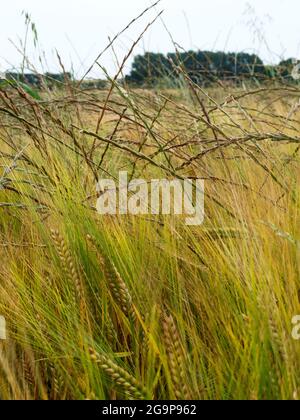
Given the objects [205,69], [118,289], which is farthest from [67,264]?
[205,69]

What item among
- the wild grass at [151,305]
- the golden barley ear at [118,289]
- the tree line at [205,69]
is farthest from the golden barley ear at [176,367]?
the tree line at [205,69]

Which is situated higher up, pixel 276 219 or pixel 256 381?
pixel 276 219

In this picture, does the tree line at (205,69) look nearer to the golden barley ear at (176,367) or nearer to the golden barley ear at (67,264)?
the golden barley ear at (67,264)

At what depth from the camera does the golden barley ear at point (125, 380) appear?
722 mm

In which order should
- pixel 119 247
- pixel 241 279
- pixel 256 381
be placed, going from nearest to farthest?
pixel 256 381 < pixel 241 279 < pixel 119 247

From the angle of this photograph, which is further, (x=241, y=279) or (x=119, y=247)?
Result: (x=119, y=247)

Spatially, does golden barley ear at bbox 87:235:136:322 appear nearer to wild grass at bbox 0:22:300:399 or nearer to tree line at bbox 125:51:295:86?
wild grass at bbox 0:22:300:399

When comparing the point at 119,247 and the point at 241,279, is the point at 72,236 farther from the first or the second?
the point at 241,279

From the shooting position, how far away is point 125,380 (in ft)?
2.39

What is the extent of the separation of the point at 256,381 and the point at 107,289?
0.34 m

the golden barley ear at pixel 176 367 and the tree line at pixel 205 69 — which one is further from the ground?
the tree line at pixel 205 69

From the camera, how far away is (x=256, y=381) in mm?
681

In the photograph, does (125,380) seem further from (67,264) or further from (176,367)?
(67,264)
